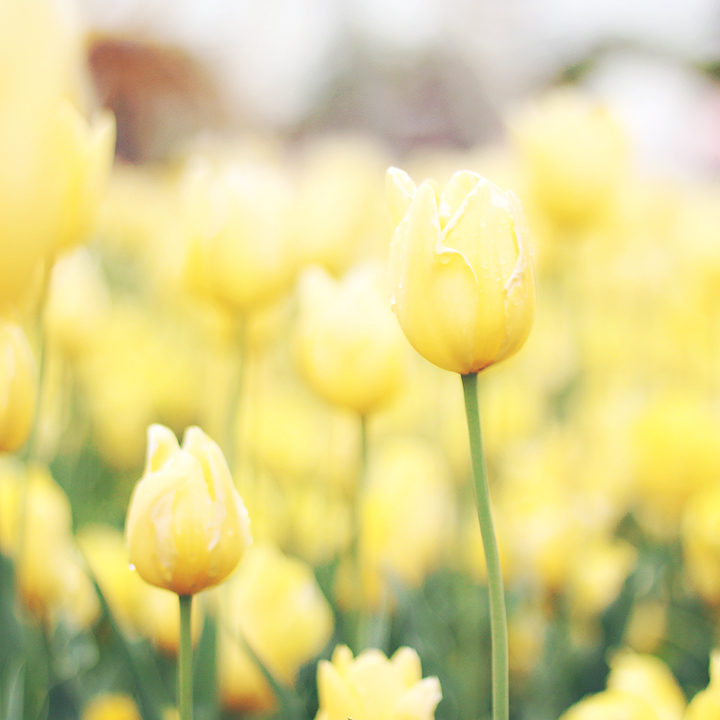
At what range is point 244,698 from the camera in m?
0.56

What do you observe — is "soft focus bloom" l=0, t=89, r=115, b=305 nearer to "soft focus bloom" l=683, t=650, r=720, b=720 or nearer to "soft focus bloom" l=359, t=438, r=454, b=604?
"soft focus bloom" l=683, t=650, r=720, b=720

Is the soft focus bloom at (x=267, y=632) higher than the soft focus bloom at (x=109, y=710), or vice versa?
the soft focus bloom at (x=267, y=632)

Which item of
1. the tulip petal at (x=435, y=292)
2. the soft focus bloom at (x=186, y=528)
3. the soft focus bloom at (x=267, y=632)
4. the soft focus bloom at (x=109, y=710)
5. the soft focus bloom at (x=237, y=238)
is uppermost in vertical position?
the soft focus bloom at (x=237, y=238)

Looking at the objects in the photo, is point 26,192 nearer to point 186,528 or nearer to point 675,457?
point 186,528

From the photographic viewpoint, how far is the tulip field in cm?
29

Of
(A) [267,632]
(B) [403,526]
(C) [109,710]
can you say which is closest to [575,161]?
(B) [403,526]

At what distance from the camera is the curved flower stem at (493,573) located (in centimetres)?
27

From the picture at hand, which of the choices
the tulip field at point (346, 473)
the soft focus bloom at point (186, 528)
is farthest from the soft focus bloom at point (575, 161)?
the soft focus bloom at point (186, 528)

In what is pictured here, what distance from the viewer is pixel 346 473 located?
83 cm

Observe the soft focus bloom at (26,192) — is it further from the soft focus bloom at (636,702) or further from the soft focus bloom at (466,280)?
the soft focus bloom at (636,702)

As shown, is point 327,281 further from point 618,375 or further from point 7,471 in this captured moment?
point 618,375

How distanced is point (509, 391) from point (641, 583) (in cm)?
63

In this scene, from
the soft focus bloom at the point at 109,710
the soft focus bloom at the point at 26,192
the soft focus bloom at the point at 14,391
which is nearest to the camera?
the soft focus bloom at the point at 26,192

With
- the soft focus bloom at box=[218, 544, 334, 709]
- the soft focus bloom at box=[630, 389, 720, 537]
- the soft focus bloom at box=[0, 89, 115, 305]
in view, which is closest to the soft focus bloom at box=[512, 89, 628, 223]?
the soft focus bloom at box=[630, 389, 720, 537]
